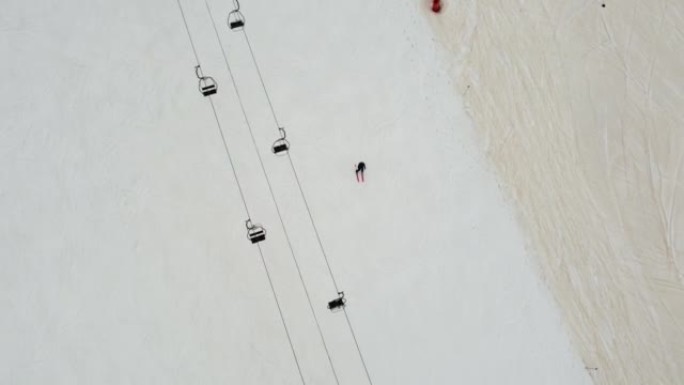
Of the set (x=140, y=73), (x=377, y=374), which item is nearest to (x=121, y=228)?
(x=140, y=73)

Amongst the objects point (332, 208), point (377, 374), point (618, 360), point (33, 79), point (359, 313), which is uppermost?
point (33, 79)

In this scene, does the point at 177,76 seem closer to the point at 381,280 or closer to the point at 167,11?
the point at 167,11

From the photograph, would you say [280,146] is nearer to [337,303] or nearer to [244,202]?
[244,202]

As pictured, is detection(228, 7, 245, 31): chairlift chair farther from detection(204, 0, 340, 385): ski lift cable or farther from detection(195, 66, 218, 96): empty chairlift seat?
detection(195, 66, 218, 96): empty chairlift seat

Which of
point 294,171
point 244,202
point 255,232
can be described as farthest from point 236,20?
point 255,232

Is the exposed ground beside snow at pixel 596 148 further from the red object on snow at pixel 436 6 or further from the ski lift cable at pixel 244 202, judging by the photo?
the ski lift cable at pixel 244 202

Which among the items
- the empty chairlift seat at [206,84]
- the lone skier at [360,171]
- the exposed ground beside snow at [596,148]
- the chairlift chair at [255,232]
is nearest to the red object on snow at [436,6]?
the exposed ground beside snow at [596,148]

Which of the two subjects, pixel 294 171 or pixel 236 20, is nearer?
pixel 294 171
